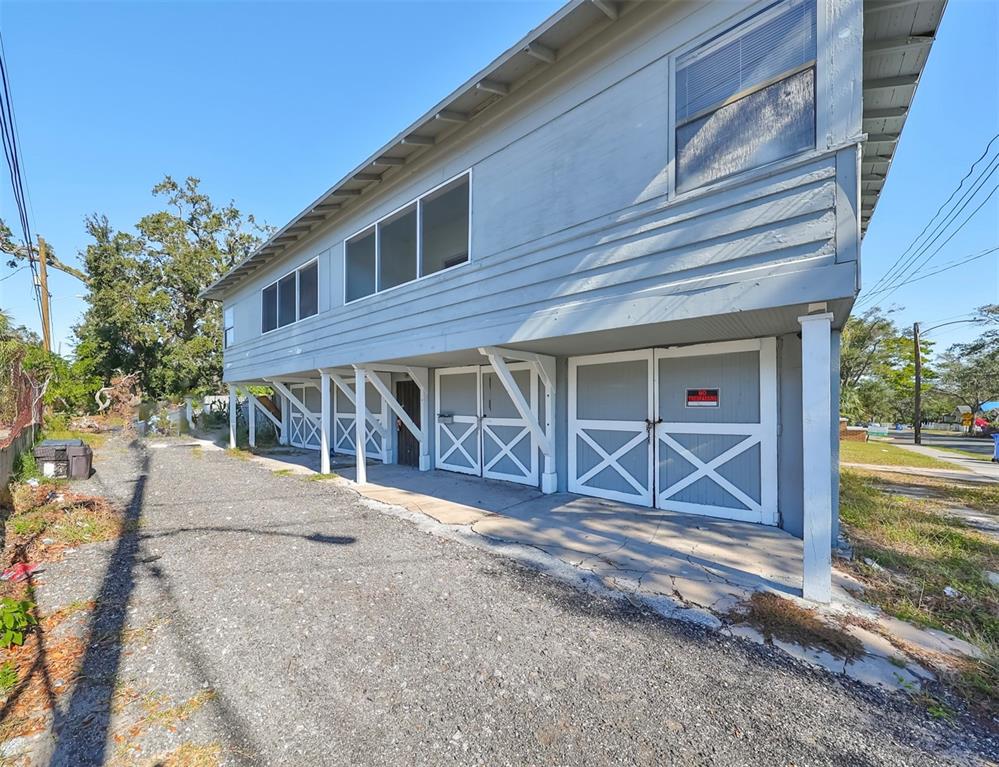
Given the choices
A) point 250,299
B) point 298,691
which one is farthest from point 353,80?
point 298,691

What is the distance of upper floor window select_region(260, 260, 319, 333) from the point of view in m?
9.19

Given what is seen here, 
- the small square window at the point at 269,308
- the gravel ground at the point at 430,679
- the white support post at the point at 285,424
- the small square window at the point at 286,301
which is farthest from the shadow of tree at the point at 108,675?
the white support post at the point at 285,424

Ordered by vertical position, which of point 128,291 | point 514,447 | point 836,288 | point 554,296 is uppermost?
point 128,291

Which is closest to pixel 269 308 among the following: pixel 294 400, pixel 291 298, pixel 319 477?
pixel 291 298

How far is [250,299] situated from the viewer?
38.2ft

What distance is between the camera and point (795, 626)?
2713mm

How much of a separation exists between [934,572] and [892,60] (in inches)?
172

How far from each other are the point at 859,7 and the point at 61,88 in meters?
10.6

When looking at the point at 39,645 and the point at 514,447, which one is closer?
the point at 39,645

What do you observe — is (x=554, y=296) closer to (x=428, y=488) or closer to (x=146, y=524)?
(x=428, y=488)

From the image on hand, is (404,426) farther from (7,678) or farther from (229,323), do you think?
(229,323)

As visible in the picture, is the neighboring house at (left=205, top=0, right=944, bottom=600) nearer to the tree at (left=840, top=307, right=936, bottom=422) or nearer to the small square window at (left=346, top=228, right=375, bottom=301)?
the small square window at (left=346, top=228, right=375, bottom=301)

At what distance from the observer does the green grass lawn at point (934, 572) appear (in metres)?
2.30

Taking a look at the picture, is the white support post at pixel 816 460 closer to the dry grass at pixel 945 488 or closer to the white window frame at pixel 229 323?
the dry grass at pixel 945 488
